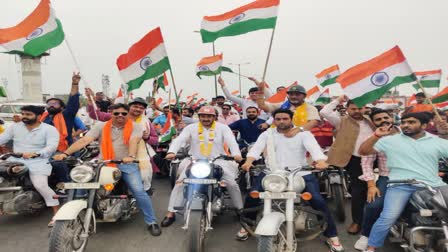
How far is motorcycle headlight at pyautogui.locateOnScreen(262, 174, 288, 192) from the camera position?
3230 mm

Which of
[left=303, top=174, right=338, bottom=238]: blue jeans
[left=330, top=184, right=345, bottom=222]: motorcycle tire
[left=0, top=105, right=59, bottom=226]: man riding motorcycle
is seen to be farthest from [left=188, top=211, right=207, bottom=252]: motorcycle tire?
[left=0, top=105, right=59, bottom=226]: man riding motorcycle

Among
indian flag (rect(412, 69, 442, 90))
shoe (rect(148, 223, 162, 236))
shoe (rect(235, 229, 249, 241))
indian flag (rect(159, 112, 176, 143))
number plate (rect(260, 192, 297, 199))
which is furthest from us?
indian flag (rect(412, 69, 442, 90))

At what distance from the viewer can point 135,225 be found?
15.2ft

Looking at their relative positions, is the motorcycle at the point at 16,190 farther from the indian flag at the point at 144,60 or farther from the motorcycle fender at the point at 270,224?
the motorcycle fender at the point at 270,224

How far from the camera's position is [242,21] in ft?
18.3

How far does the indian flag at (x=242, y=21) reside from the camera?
5.32 meters

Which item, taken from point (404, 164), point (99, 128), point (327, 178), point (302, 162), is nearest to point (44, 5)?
point (99, 128)

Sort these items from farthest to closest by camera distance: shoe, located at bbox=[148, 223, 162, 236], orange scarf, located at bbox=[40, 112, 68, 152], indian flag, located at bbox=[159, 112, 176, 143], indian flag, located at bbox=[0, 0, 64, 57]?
indian flag, located at bbox=[159, 112, 176, 143] → orange scarf, located at bbox=[40, 112, 68, 152] → indian flag, located at bbox=[0, 0, 64, 57] → shoe, located at bbox=[148, 223, 162, 236]

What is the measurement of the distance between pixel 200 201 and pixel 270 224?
3.02 feet

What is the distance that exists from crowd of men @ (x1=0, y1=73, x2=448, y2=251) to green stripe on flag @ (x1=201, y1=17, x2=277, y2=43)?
109 cm

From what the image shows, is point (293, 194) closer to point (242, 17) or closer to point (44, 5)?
point (242, 17)

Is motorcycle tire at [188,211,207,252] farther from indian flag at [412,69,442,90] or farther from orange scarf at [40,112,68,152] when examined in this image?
indian flag at [412,69,442,90]

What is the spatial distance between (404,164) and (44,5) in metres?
5.47

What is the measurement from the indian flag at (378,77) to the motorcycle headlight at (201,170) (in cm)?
209
